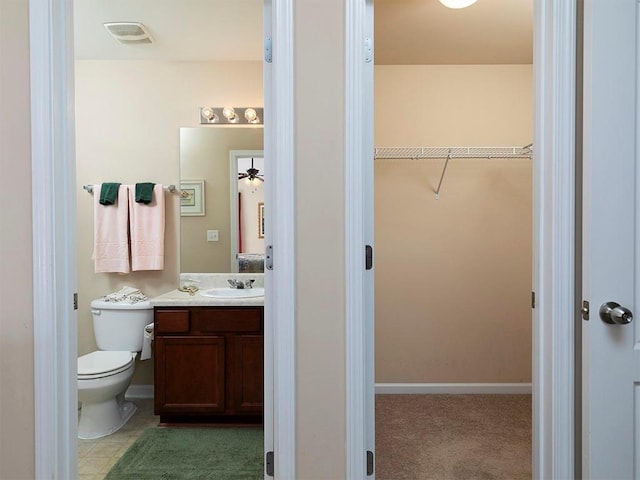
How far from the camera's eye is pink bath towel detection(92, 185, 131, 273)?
→ 8.55 feet

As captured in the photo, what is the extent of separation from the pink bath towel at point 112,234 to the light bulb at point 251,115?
38.5 inches

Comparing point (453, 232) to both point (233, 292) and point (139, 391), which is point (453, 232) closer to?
point (233, 292)

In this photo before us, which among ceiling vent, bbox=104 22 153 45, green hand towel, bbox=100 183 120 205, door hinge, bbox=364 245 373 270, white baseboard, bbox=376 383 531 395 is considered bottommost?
white baseboard, bbox=376 383 531 395

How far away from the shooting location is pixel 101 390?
2131 millimetres

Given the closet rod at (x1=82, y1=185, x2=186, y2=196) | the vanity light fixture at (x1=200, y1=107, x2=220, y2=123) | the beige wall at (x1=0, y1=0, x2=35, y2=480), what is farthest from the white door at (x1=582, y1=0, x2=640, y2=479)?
the closet rod at (x1=82, y1=185, x2=186, y2=196)

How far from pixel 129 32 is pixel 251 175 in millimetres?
1116

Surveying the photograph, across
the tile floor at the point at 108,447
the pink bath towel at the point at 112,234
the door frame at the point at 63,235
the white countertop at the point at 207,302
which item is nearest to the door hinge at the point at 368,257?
the door frame at the point at 63,235

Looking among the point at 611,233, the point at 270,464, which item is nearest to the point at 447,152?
the point at 611,233

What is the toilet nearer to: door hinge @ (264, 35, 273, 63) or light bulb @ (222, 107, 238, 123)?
light bulb @ (222, 107, 238, 123)

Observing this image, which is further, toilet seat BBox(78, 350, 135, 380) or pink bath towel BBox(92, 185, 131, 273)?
pink bath towel BBox(92, 185, 131, 273)

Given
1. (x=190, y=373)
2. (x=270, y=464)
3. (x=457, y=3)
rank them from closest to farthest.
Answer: (x=270, y=464) → (x=457, y=3) → (x=190, y=373)

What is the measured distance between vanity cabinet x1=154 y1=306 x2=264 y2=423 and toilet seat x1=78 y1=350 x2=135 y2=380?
21cm

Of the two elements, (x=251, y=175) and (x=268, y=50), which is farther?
(x=251, y=175)

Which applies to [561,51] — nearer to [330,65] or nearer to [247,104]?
[330,65]
